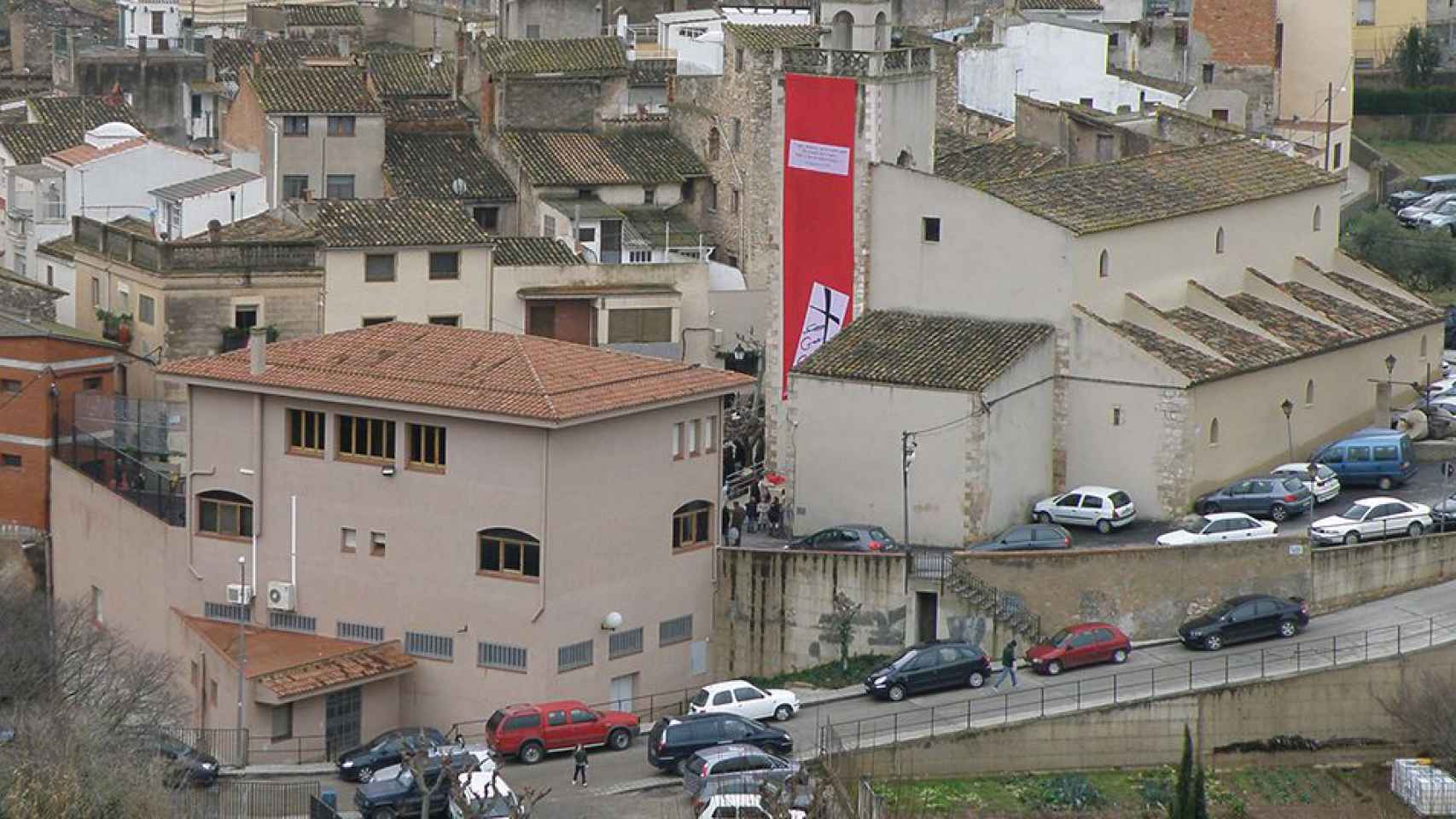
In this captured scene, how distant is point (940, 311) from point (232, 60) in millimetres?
38606

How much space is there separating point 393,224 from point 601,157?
11.8 m

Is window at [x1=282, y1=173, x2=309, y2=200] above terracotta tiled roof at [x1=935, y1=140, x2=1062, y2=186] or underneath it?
underneath

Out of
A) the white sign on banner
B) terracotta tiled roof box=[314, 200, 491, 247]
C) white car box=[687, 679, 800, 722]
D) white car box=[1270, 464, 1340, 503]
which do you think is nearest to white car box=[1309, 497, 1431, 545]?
white car box=[1270, 464, 1340, 503]

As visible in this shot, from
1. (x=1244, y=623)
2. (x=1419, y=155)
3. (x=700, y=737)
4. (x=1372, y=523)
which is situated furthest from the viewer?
(x=1419, y=155)

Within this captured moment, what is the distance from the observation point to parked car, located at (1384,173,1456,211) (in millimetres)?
115312

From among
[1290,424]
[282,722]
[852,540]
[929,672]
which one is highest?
[1290,424]

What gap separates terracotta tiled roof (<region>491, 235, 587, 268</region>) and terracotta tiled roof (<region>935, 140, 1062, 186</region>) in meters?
9.59

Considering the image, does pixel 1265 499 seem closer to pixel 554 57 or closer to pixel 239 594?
pixel 239 594

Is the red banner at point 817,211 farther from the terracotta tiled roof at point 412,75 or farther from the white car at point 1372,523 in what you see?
the terracotta tiled roof at point 412,75

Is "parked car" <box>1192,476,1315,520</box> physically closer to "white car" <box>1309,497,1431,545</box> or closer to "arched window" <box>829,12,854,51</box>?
"white car" <box>1309,497,1431,545</box>

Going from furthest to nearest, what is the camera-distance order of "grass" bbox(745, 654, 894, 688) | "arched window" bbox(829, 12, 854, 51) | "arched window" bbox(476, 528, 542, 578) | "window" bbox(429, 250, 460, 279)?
1. "window" bbox(429, 250, 460, 279)
2. "arched window" bbox(829, 12, 854, 51)
3. "grass" bbox(745, 654, 894, 688)
4. "arched window" bbox(476, 528, 542, 578)

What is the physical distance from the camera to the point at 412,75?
105375 millimetres

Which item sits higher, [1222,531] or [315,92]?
[315,92]

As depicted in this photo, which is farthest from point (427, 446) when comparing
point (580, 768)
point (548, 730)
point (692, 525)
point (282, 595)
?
point (580, 768)
